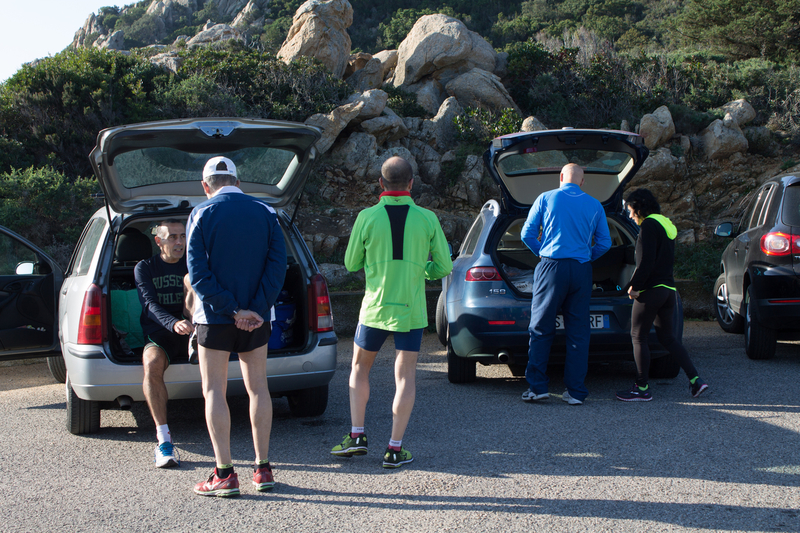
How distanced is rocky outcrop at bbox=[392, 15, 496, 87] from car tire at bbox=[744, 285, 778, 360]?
15890 mm

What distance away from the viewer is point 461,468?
3846 millimetres

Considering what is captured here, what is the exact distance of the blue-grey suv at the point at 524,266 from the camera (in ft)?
18.0

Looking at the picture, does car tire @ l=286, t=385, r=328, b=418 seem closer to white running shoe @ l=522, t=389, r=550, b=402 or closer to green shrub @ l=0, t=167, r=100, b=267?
white running shoe @ l=522, t=389, r=550, b=402

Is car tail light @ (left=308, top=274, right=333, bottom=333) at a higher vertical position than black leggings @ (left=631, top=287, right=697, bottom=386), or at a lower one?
higher

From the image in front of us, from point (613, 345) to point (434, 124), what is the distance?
40.9ft

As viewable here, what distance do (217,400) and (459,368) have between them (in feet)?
9.32

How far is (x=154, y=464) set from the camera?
4.06 meters

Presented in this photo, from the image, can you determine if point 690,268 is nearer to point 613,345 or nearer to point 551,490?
point 613,345

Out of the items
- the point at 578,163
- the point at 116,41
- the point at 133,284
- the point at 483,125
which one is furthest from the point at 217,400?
the point at 116,41

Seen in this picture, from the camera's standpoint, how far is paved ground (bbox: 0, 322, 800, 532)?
124 inches

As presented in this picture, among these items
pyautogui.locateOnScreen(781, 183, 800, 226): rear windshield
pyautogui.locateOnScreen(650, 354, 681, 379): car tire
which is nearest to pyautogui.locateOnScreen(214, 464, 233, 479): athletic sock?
pyautogui.locateOnScreen(650, 354, 681, 379): car tire

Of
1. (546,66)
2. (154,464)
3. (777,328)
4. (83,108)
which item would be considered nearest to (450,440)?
(154,464)

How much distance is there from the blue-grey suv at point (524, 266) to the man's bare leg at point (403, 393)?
1663 millimetres

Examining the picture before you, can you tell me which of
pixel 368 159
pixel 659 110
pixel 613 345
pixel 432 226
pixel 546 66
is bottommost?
pixel 613 345
